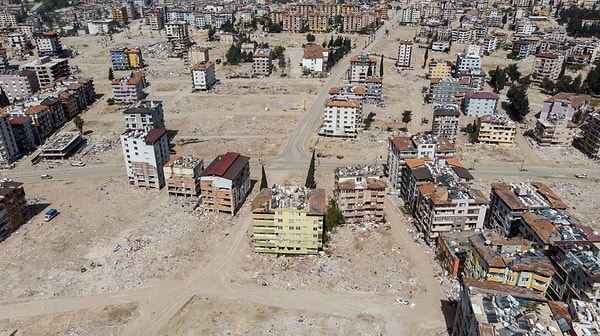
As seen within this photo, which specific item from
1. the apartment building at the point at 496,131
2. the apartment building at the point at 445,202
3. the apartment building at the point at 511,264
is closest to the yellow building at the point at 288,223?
the apartment building at the point at 445,202

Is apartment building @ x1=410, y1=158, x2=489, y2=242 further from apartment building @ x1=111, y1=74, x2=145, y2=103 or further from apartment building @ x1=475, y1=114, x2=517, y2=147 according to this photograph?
apartment building @ x1=111, y1=74, x2=145, y2=103

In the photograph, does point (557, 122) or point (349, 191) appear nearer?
point (349, 191)

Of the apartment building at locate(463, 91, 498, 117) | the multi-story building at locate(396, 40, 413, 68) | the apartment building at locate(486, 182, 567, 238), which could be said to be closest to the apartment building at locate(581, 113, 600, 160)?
the apartment building at locate(463, 91, 498, 117)

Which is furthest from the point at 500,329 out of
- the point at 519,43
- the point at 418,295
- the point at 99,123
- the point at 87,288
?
the point at 519,43

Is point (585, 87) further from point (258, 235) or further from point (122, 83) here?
point (122, 83)

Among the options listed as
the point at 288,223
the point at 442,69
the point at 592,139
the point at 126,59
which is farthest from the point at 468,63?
the point at 126,59

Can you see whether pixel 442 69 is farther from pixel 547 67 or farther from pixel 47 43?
pixel 47 43
